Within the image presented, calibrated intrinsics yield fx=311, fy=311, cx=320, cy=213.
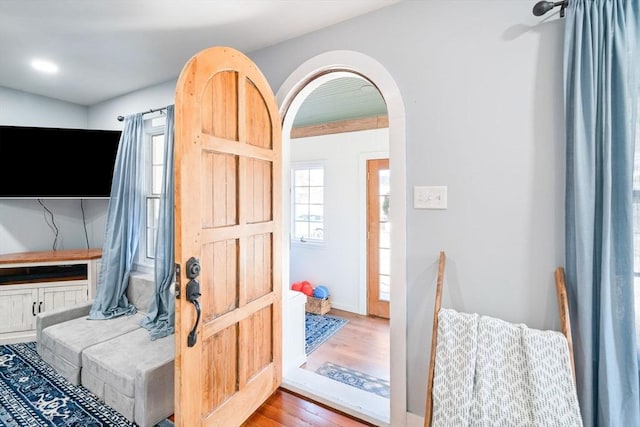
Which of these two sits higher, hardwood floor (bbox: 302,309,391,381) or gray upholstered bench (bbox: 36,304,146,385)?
gray upholstered bench (bbox: 36,304,146,385)

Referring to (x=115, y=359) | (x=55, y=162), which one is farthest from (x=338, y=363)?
(x=55, y=162)

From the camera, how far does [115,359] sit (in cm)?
208

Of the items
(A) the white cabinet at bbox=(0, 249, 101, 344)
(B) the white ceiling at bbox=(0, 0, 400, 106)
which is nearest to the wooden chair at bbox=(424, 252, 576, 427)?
(B) the white ceiling at bbox=(0, 0, 400, 106)

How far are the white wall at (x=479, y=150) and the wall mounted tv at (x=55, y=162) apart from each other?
9.82ft

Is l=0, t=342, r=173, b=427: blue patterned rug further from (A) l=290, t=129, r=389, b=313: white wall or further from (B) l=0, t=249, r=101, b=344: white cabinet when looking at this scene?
(A) l=290, t=129, r=389, b=313: white wall

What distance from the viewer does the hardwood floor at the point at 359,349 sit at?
2732mm

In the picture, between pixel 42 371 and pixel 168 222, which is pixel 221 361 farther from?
pixel 42 371

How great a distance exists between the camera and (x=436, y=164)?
1.75m

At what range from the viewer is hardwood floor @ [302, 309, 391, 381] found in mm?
2732

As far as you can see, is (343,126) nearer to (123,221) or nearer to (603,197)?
(123,221)

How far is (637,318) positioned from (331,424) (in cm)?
166

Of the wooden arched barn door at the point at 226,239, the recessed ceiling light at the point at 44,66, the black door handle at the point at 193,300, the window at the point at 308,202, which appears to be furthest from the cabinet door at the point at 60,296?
the window at the point at 308,202

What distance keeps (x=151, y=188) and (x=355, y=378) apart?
107 inches

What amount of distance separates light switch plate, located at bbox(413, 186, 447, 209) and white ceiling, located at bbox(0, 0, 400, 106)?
1.14 m
